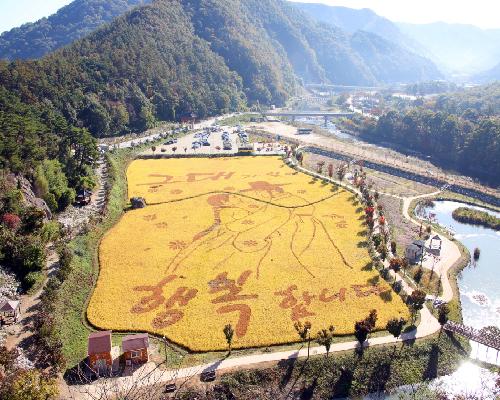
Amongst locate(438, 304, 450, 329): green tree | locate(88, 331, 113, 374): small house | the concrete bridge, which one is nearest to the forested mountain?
the concrete bridge

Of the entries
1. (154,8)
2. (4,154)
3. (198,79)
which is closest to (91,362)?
(4,154)

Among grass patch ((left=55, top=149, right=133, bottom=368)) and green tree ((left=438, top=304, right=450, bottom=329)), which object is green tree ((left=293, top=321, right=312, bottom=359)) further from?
grass patch ((left=55, top=149, right=133, bottom=368))

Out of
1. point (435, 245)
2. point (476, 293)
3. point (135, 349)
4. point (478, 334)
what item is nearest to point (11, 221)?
point (135, 349)

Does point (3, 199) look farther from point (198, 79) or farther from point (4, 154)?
point (198, 79)

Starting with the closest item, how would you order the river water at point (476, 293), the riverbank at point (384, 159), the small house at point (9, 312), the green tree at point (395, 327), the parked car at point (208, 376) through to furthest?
the parked car at point (208, 376)
the river water at point (476, 293)
the small house at point (9, 312)
the green tree at point (395, 327)
the riverbank at point (384, 159)

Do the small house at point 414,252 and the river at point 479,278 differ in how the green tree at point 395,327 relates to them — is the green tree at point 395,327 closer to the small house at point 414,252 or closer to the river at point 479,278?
the river at point 479,278

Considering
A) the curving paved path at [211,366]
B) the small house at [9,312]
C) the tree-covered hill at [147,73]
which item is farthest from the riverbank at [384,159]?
the small house at [9,312]
